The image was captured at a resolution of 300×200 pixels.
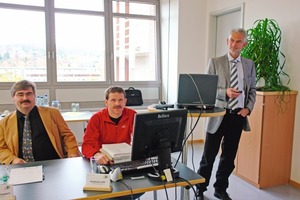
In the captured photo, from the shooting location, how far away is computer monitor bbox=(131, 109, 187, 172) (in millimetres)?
1358

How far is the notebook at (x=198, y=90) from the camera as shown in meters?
2.22

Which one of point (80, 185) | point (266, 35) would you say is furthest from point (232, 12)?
point (80, 185)

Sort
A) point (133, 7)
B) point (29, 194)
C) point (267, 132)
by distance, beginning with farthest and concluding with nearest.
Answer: point (133, 7)
point (267, 132)
point (29, 194)

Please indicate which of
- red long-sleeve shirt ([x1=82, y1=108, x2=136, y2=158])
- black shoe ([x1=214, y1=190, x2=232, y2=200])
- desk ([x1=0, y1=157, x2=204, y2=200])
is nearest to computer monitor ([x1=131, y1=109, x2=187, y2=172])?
desk ([x1=0, y1=157, x2=204, y2=200])

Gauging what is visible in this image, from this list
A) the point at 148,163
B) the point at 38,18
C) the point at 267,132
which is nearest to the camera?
the point at 148,163

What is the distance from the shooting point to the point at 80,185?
133cm

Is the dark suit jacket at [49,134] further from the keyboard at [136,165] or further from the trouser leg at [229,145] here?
the trouser leg at [229,145]

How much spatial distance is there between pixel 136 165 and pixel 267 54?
2207 mm

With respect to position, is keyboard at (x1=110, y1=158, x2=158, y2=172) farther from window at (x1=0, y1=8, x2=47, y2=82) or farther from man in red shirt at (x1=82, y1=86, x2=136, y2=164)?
window at (x1=0, y1=8, x2=47, y2=82)

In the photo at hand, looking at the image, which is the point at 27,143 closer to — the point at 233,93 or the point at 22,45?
the point at 233,93

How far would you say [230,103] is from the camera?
2.50 m

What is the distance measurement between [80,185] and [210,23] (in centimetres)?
388

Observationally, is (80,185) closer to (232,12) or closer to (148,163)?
(148,163)

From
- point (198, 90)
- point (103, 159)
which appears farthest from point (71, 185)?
point (198, 90)
